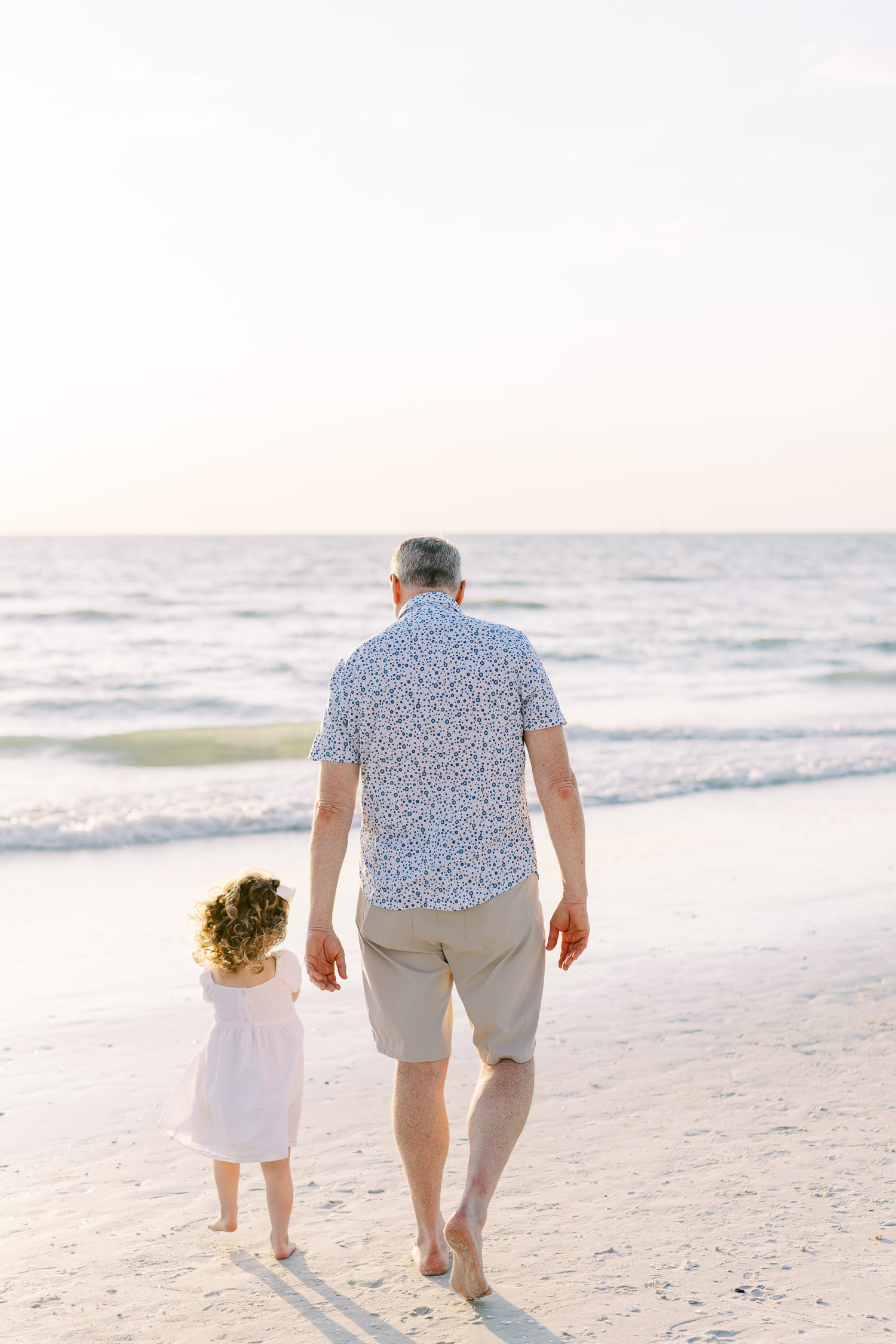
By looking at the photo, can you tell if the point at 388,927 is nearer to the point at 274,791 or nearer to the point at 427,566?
the point at 427,566

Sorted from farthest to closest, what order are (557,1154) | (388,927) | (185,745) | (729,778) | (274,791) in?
(185,745), (729,778), (274,791), (557,1154), (388,927)

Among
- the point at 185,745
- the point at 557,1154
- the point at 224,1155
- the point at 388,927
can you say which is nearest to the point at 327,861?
the point at 388,927

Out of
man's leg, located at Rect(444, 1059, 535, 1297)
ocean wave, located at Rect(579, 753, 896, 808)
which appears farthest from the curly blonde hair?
ocean wave, located at Rect(579, 753, 896, 808)

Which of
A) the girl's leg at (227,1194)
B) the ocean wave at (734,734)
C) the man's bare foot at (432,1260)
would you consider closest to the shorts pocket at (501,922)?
the man's bare foot at (432,1260)

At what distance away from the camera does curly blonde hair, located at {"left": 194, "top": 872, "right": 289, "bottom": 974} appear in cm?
287

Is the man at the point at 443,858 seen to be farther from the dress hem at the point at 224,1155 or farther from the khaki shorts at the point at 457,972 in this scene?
the dress hem at the point at 224,1155

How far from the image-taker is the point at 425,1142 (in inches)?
108

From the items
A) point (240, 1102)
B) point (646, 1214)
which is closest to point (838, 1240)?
point (646, 1214)

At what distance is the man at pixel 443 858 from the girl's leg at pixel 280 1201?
0.34m

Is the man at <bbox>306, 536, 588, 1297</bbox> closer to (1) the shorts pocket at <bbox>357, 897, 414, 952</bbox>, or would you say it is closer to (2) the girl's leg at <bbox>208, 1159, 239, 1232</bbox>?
(1) the shorts pocket at <bbox>357, 897, 414, 952</bbox>

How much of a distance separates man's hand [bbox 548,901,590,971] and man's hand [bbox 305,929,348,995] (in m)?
0.51

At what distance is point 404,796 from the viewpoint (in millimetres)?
2689

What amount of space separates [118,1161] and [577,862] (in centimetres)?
175

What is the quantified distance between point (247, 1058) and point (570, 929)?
2.95ft
